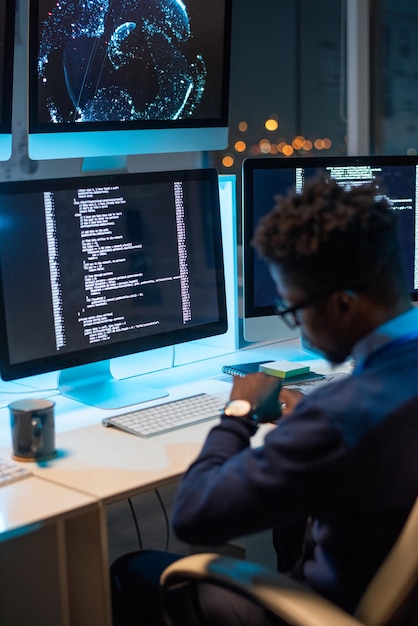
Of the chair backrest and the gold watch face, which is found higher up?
the gold watch face

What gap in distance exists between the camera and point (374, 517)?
1302 millimetres

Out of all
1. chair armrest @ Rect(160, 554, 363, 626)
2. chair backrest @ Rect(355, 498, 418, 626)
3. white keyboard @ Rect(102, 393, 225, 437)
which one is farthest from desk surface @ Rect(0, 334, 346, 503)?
chair backrest @ Rect(355, 498, 418, 626)

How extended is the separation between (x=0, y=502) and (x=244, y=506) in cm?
48

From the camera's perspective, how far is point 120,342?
6.97ft

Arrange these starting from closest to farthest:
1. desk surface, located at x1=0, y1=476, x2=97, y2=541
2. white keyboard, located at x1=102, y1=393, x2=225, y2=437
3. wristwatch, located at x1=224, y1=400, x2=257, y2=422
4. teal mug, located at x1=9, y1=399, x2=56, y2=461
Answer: desk surface, located at x1=0, y1=476, x2=97, y2=541, wristwatch, located at x1=224, y1=400, x2=257, y2=422, teal mug, located at x1=9, y1=399, x2=56, y2=461, white keyboard, located at x1=102, y1=393, x2=225, y2=437

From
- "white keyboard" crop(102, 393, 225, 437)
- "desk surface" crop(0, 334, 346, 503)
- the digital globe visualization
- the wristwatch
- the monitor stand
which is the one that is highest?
the digital globe visualization

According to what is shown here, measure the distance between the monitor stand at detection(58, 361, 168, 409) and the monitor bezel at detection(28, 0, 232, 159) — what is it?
52 centimetres

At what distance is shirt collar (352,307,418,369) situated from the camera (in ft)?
4.22

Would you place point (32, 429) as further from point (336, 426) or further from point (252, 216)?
point (252, 216)

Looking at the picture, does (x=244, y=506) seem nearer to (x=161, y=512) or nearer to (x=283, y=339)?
(x=283, y=339)

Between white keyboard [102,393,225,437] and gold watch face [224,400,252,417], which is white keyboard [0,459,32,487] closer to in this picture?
white keyboard [102,393,225,437]

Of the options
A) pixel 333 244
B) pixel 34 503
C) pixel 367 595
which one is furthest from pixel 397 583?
pixel 34 503

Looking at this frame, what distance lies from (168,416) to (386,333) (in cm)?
77

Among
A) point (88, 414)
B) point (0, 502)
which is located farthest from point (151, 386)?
point (0, 502)
